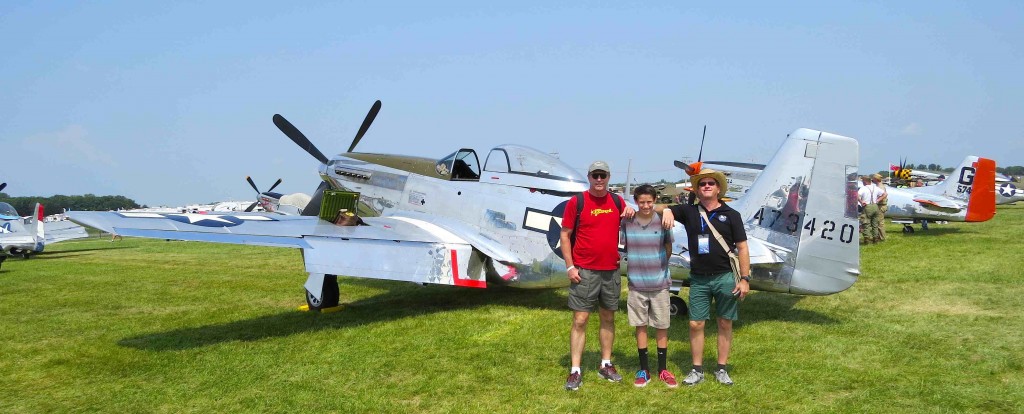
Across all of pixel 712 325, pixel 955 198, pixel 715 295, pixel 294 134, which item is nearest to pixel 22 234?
pixel 294 134

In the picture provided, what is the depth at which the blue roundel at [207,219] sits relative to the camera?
7.27m

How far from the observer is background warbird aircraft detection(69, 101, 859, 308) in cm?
611

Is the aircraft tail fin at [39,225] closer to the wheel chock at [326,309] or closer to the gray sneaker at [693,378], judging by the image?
the wheel chock at [326,309]

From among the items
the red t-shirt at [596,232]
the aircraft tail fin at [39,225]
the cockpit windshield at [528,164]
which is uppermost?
the cockpit windshield at [528,164]

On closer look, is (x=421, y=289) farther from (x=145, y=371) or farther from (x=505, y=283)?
(x=145, y=371)

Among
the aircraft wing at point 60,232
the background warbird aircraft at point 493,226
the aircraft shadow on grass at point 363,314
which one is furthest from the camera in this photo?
the aircraft wing at point 60,232

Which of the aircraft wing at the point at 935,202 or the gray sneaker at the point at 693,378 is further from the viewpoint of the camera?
the aircraft wing at the point at 935,202

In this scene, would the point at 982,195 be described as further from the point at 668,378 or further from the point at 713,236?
the point at 668,378

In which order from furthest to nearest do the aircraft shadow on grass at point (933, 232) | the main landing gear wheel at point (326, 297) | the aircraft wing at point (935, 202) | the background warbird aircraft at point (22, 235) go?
1. the aircraft wing at point (935, 202)
2. the aircraft shadow on grass at point (933, 232)
3. the background warbird aircraft at point (22, 235)
4. the main landing gear wheel at point (326, 297)

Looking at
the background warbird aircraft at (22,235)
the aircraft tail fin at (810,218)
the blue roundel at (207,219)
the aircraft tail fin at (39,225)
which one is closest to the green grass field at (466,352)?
the aircraft tail fin at (810,218)

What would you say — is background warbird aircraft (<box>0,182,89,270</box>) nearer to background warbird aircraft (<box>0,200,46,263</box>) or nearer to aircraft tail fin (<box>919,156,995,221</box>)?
background warbird aircraft (<box>0,200,46,263</box>)

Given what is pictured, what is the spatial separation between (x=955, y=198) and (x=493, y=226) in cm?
1639

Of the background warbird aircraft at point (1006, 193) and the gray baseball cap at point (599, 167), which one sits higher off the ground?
the gray baseball cap at point (599, 167)

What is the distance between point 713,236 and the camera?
4547 mm
